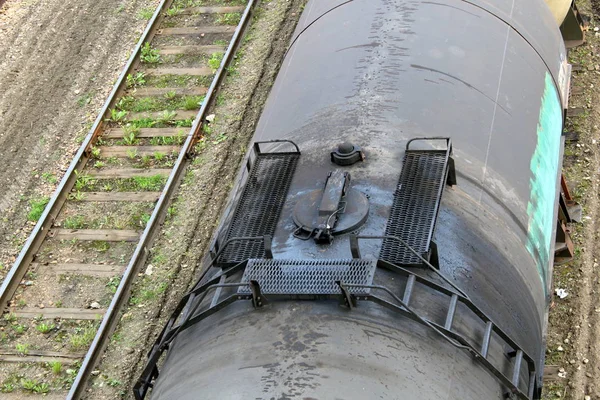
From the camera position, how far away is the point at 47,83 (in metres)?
14.1

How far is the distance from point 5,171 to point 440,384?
9594 millimetres

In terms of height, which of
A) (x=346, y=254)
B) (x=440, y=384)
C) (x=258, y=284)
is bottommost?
(x=440, y=384)

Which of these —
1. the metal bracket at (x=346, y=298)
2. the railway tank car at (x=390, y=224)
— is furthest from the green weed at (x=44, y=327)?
the metal bracket at (x=346, y=298)

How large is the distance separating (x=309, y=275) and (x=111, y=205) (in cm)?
688

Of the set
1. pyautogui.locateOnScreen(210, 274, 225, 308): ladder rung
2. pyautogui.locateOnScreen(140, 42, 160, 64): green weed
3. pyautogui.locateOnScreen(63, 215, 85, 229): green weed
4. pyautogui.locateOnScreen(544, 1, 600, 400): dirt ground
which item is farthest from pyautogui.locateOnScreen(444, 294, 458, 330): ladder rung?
pyautogui.locateOnScreen(140, 42, 160, 64): green weed

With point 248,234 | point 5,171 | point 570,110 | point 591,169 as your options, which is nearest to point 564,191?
point 591,169

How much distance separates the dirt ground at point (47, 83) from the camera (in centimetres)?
1218

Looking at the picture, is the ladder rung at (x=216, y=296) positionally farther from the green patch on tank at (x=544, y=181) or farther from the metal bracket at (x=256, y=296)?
the green patch on tank at (x=544, y=181)

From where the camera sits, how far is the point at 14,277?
34.8 ft

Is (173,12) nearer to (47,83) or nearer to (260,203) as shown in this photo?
(47,83)

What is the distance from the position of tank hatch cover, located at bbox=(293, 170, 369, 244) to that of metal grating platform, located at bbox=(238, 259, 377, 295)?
294 mm

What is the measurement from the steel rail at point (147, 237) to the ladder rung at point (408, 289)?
5.29 m

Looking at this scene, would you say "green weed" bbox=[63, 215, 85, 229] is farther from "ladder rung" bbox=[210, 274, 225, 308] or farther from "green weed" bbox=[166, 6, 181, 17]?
"ladder rung" bbox=[210, 274, 225, 308]

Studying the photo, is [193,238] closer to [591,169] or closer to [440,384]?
[591,169]
